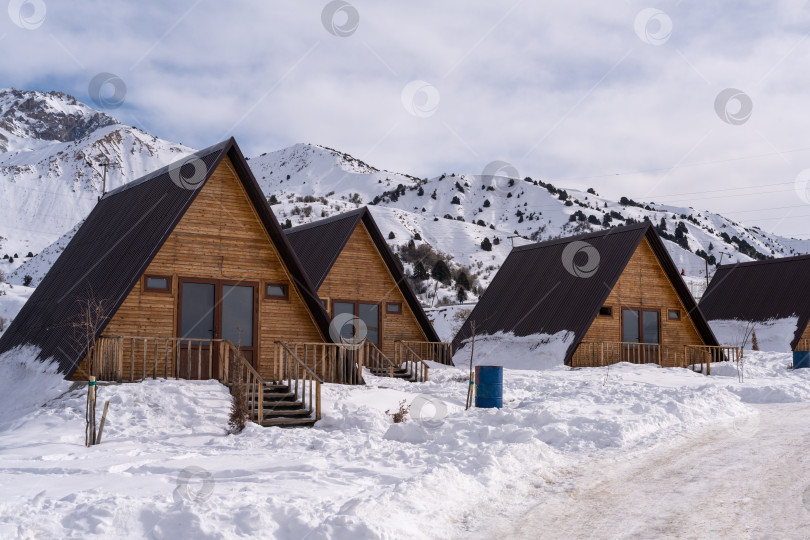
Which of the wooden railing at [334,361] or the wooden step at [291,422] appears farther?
the wooden railing at [334,361]

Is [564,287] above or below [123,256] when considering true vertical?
below

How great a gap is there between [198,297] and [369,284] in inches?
323

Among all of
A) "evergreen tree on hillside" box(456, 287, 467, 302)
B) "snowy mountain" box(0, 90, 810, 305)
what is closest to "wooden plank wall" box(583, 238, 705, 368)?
"evergreen tree on hillside" box(456, 287, 467, 302)

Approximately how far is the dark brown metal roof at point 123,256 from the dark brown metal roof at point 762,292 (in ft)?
83.0

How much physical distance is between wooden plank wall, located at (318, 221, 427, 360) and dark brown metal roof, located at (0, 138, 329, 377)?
18.4 ft

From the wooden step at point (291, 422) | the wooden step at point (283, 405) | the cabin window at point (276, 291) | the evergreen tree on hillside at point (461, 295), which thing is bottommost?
the wooden step at point (291, 422)

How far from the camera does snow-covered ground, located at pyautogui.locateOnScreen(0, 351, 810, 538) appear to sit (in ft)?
21.6


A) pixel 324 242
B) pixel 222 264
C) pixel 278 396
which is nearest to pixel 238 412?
pixel 278 396

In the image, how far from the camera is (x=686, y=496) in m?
7.96

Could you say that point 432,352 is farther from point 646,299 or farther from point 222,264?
point 222,264

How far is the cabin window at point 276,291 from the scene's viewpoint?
57.1ft

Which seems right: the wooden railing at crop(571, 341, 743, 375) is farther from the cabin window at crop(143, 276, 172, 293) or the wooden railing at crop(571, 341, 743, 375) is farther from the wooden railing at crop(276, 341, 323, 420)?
the cabin window at crop(143, 276, 172, 293)

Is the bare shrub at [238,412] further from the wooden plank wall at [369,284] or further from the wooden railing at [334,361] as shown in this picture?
Result: the wooden plank wall at [369,284]

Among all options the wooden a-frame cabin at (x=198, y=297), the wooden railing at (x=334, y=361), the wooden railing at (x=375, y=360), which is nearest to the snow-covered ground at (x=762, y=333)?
the wooden railing at (x=375, y=360)
